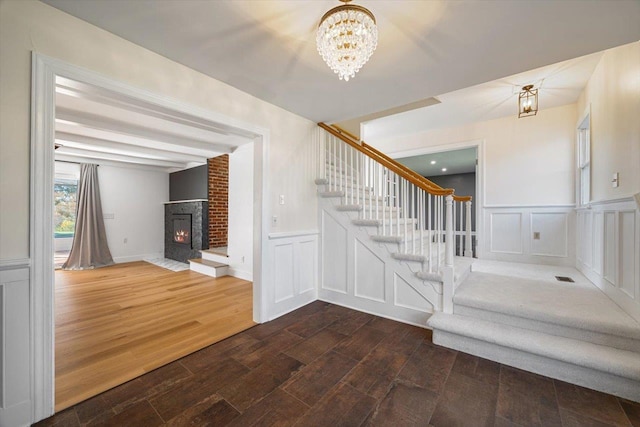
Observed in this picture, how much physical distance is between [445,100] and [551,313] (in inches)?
112

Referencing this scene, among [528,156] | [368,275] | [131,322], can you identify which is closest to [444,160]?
[528,156]

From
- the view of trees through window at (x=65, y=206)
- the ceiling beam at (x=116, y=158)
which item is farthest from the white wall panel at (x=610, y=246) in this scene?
the view of trees through window at (x=65, y=206)

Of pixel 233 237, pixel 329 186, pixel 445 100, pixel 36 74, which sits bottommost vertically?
pixel 233 237

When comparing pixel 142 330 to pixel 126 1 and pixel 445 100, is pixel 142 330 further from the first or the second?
pixel 445 100

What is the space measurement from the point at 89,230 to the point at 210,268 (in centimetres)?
325

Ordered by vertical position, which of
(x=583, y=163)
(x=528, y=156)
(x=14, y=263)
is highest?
(x=528, y=156)

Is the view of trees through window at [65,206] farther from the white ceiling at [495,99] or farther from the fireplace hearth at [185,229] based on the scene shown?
the white ceiling at [495,99]

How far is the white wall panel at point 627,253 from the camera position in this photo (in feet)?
6.48

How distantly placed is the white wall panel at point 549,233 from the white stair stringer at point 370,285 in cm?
277

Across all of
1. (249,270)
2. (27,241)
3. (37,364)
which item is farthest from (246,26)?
(249,270)

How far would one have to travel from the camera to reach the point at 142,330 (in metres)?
2.54

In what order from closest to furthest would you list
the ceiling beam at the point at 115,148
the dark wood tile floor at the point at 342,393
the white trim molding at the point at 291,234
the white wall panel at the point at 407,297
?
the dark wood tile floor at the point at 342,393
the white wall panel at the point at 407,297
the white trim molding at the point at 291,234
the ceiling beam at the point at 115,148

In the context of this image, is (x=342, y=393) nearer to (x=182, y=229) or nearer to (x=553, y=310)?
(x=553, y=310)

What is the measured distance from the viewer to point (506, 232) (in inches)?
166
